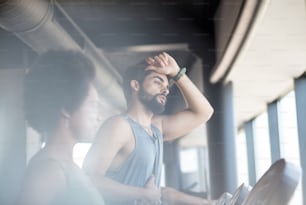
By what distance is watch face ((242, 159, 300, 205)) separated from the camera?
2.98 ft

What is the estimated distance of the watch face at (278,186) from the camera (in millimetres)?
910

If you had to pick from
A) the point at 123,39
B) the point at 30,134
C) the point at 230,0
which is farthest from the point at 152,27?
the point at 30,134

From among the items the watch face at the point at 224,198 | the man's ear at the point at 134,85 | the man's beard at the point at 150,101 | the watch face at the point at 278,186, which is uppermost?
the man's ear at the point at 134,85

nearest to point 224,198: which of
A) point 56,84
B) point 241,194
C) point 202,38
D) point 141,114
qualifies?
point 241,194

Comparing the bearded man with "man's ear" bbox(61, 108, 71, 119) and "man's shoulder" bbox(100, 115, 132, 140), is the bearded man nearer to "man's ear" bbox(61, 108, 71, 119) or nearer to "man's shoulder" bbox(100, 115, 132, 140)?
"man's shoulder" bbox(100, 115, 132, 140)

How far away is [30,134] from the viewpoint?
4.94 feet

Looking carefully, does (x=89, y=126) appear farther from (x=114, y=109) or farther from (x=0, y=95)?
(x=0, y=95)

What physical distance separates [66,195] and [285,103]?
65 centimetres

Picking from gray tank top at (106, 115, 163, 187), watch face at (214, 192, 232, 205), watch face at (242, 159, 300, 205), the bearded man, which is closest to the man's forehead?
the bearded man

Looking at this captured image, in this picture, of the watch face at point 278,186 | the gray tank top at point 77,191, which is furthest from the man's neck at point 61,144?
the watch face at point 278,186

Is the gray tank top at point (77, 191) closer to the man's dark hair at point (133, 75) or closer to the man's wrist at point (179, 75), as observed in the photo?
the man's dark hair at point (133, 75)

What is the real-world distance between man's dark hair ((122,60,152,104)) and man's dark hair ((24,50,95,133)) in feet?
0.31

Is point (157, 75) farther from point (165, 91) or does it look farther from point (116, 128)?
point (116, 128)

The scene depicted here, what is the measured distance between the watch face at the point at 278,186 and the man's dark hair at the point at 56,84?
0.67m
